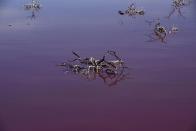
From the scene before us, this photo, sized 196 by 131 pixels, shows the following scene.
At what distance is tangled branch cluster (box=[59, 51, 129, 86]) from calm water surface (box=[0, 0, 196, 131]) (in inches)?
5.3

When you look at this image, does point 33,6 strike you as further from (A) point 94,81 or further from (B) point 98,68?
(A) point 94,81

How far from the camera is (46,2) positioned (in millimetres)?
10438

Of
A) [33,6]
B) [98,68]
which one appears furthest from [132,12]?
[98,68]

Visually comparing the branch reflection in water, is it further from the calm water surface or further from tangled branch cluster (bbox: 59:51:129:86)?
tangled branch cluster (bbox: 59:51:129:86)

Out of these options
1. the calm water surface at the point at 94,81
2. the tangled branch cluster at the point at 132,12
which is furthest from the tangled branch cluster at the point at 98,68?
the tangled branch cluster at the point at 132,12

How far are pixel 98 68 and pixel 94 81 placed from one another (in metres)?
0.37

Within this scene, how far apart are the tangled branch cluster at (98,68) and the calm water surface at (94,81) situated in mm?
134

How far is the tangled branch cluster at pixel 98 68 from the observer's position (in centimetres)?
581

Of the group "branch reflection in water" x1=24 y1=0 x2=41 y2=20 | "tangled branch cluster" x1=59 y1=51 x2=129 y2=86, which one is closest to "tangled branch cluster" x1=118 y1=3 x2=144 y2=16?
"branch reflection in water" x1=24 y1=0 x2=41 y2=20

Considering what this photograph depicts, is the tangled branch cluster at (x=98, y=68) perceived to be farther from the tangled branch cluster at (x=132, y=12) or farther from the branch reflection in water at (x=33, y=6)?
the branch reflection in water at (x=33, y=6)

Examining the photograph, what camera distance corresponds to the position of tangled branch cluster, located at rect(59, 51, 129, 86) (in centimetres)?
581

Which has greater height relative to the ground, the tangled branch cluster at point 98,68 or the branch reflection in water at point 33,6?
the branch reflection in water at point 33,6

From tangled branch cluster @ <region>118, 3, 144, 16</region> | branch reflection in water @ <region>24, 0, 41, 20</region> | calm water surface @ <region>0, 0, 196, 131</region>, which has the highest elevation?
branch reflection in water @ <region>24, 0, 41, 20</region>

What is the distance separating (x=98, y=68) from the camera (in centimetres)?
598
